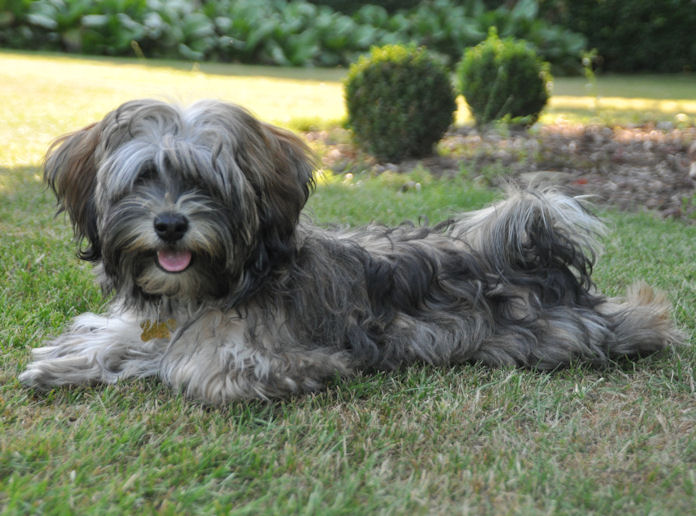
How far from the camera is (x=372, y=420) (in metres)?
3.27

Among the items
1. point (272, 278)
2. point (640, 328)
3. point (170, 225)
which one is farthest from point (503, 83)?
point (170, 225)

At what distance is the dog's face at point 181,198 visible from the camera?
10.4ft

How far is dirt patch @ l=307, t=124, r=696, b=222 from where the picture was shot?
8.50 meters

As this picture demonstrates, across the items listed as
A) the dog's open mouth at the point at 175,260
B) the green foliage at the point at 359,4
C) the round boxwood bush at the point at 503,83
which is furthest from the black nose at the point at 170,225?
the green foliage at the point at 359,4

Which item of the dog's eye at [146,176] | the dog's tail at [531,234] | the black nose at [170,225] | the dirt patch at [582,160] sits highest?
the dog's eye at [146,176]

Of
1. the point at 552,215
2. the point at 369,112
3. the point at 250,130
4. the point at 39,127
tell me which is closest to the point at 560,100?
the point at 369,112

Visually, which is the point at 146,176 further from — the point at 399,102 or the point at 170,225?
the point at 399,102

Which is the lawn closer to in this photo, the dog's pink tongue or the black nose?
the dog's pink tongue

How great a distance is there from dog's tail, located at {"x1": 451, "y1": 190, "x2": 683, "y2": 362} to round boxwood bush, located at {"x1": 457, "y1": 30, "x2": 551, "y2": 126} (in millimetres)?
7436

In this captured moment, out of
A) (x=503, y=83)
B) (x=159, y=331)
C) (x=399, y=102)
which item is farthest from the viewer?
(x=503, y=83)

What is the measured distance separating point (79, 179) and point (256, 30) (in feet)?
64.4

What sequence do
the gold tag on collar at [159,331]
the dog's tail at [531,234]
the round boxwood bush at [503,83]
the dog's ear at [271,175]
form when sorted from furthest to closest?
1. the round boxwood bush at [503,83]
2. the dog's tail at [531,234]
3. the gold tag on collar at [159,331]
4. the dog's ear at [271,175]

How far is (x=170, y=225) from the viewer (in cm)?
312

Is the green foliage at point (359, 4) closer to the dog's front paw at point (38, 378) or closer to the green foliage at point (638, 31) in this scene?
the green foliage at point (638, 31)
